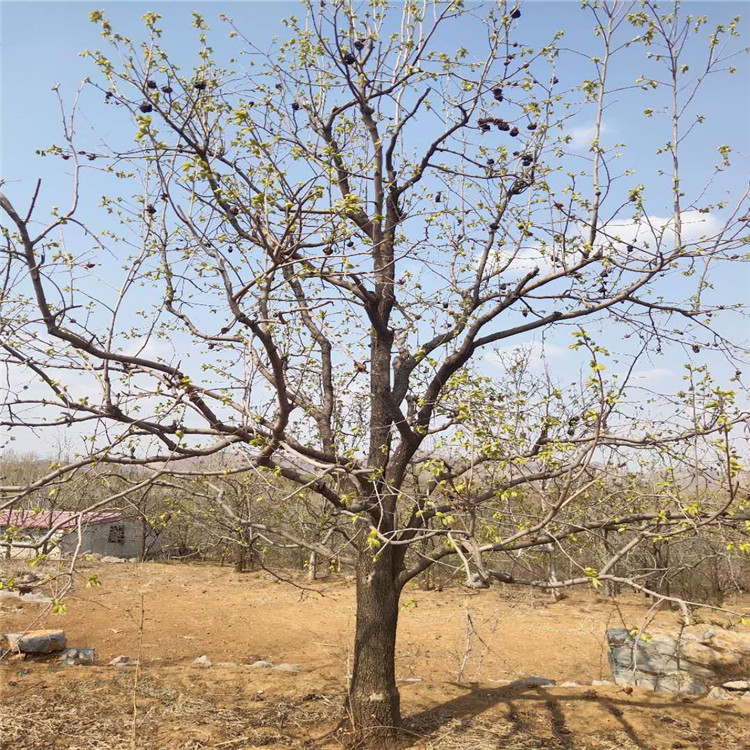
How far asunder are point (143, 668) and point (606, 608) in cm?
1000

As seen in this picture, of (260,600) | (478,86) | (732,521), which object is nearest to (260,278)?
(478,86)

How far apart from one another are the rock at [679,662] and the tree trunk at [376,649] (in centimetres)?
319

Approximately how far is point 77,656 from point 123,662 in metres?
0.58

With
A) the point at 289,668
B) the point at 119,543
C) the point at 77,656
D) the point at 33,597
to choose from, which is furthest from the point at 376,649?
the point at 119,543

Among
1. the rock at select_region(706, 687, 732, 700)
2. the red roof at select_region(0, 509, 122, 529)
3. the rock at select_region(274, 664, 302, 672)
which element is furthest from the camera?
the rock at select_region(274, 664, 302, 672)

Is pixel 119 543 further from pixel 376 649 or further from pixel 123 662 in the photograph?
pixel 376 649

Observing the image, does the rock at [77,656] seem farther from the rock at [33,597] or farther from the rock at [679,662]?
the rock at [679,662]

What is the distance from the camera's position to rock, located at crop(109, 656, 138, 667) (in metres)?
7.87

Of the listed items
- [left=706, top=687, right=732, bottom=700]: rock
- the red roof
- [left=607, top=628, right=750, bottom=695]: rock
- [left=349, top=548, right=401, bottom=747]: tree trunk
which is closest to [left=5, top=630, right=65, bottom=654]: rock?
the red roof

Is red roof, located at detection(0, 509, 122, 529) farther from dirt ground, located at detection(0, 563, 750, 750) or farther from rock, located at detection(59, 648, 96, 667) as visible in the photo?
rock, located at detection(59, 648, 96, 667)

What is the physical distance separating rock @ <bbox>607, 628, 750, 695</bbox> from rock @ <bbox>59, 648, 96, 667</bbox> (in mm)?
6307

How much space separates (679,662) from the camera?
7.18m

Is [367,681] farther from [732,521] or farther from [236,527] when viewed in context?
[732,521]

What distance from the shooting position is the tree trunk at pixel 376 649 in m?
5.21
